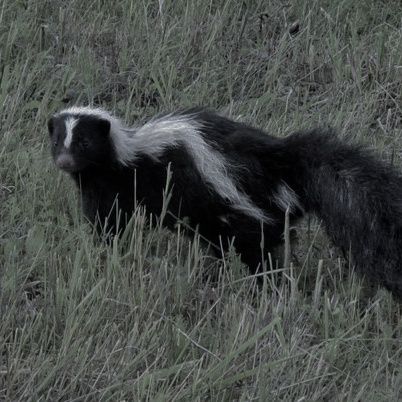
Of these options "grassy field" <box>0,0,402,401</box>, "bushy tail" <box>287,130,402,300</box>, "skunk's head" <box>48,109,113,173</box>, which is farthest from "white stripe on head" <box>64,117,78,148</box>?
"bushy tail" <box>287,130,402,300</box>

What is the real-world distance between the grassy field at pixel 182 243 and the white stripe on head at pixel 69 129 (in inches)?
17.8

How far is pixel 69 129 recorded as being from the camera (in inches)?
284

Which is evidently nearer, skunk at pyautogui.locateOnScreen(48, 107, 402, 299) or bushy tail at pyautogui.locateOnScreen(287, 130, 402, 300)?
bushy tail at pyautogui.locateOnScreen(287, 130, 402, 300)

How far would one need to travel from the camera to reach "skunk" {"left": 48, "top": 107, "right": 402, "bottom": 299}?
6258 millimetres

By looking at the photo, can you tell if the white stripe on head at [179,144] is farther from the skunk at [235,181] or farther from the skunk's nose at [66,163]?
the skunk's nose at [66,163]

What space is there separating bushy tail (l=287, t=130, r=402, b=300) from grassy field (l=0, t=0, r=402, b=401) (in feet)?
0.63

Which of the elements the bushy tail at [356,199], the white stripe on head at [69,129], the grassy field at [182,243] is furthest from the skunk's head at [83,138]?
the bushy tail at [356,199]

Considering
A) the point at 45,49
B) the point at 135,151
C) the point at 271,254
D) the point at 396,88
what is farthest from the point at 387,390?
the point at 45,49

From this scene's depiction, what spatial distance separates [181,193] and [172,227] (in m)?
0.22

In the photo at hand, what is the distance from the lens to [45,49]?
952 cm

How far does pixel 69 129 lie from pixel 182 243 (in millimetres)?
1021

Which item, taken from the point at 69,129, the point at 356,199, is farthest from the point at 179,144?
the point at 356,199

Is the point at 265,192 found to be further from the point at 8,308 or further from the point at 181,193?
the point at 8,308

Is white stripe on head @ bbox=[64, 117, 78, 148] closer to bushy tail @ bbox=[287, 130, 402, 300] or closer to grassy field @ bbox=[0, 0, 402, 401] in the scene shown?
grassy field @ bbox=[0, 0, 402, 401]
